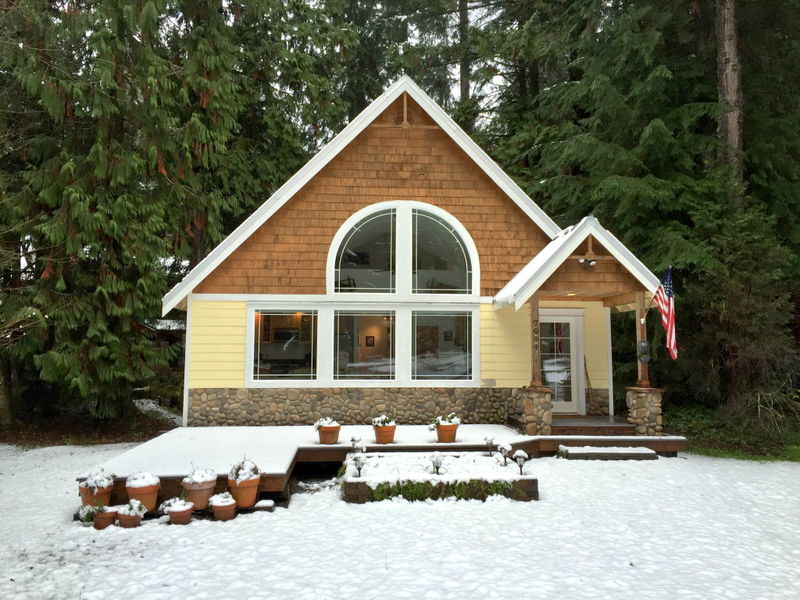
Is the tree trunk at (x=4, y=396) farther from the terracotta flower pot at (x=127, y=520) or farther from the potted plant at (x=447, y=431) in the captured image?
the potted plant at (x=447, y=431)

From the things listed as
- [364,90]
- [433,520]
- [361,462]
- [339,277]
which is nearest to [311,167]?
[339,277]

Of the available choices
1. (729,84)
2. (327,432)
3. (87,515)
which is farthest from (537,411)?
(729,84)

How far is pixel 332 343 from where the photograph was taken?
10320mm

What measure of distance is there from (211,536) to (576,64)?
12.4 m

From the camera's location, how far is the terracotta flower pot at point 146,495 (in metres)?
5.94

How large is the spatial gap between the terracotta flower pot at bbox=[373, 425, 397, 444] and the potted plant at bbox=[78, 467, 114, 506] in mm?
3541

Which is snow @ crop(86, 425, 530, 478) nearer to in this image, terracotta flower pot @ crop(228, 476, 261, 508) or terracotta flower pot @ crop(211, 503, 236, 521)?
terracotta flower pot @ crop(228, 476, 261, 508)

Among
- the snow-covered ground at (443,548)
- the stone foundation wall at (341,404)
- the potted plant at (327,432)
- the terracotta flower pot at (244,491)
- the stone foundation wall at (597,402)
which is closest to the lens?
the snow-covered ground at (443,548)

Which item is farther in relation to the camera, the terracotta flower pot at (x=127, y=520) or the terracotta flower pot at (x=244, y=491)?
the terracotta flower pot at (x=244, y=491)

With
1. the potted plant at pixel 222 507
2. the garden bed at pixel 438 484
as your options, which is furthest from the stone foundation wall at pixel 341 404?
the potted plant at pixel 222 507

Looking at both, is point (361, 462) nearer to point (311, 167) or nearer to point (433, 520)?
point (433, 520)

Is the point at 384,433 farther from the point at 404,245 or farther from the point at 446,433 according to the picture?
the point at 404,245

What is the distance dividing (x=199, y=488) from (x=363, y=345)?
4.70m

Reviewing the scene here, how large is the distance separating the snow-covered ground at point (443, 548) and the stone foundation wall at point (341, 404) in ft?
9.24
